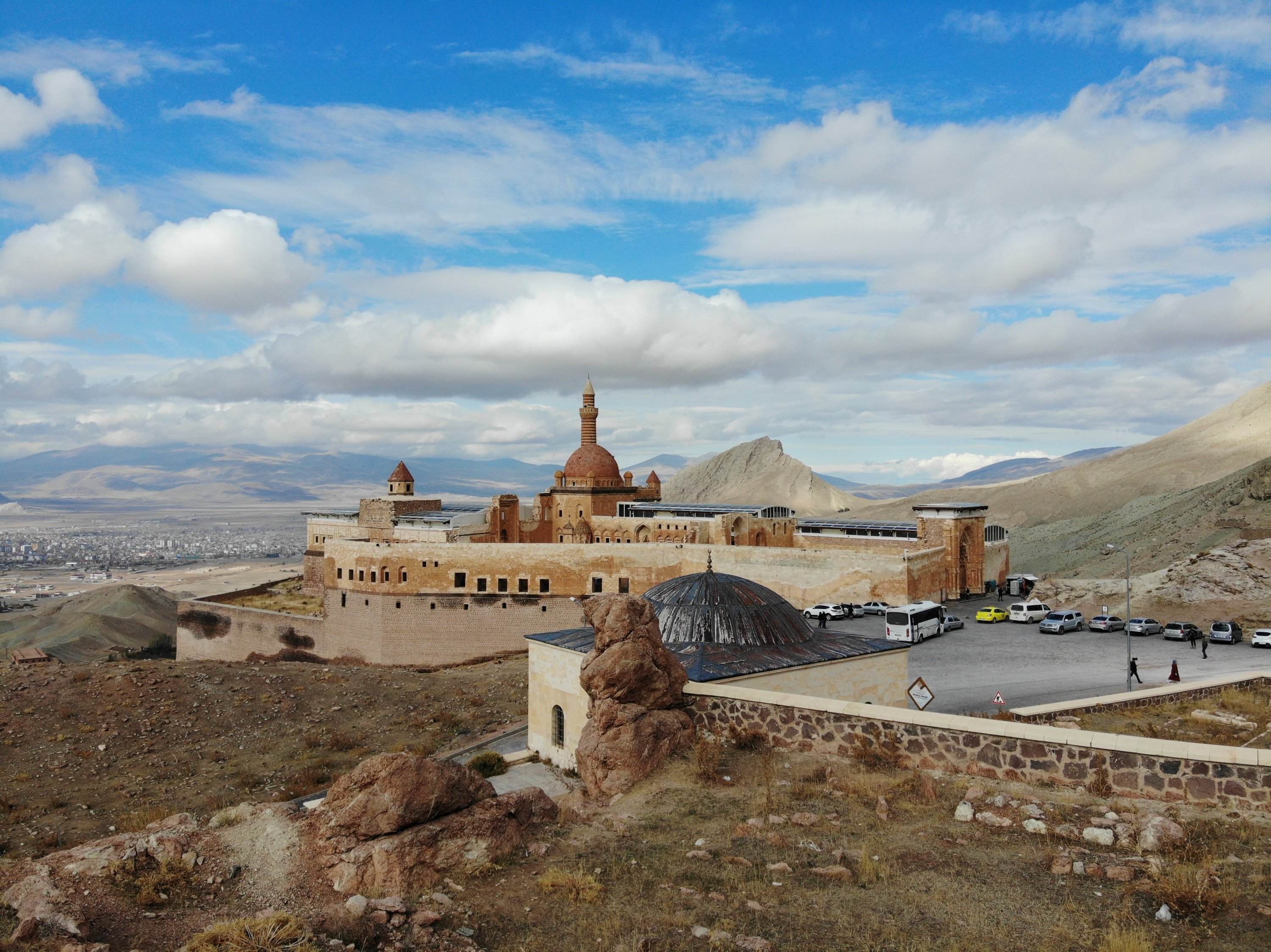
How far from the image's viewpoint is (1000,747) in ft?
31.7

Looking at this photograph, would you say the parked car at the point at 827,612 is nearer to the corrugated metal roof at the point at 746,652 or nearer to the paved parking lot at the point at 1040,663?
the paved parking lot at the point at 1040,663

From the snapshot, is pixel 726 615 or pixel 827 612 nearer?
pixel 726 615

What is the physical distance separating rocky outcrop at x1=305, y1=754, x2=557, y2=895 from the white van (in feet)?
97.1

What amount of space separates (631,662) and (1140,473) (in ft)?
353

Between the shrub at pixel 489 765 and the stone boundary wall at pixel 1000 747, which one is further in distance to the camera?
the shrub at pixel 489 765

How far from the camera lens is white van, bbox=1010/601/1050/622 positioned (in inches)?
1305

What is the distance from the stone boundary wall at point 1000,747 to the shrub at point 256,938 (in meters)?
6.74

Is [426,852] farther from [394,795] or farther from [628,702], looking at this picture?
[628,702]

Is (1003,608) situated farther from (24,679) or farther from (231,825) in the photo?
(24,679)

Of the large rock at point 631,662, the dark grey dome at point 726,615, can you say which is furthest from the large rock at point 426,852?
the dark grey dome at point 726,615

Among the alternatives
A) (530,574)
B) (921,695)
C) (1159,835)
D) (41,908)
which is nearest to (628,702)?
(921,695)

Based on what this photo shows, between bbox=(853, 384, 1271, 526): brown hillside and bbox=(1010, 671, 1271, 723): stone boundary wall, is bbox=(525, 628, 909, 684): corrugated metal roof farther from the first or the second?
bbox=(853, 384, 1271, 526): brown hillside

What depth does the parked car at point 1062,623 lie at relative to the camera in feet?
99.6

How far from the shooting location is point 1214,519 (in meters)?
44.2
